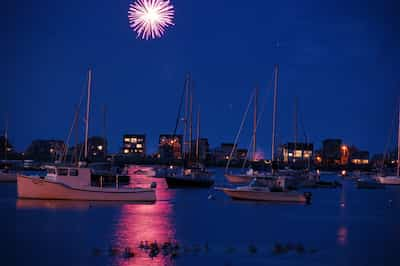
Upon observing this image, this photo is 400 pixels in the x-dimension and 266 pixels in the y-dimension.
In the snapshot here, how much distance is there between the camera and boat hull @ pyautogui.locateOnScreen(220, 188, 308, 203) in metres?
53.6

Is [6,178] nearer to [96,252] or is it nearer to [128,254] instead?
[96,252]

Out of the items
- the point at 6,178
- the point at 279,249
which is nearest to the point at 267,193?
the point at 279,249

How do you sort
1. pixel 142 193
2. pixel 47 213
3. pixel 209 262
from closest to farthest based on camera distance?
1. pixel 209 262
2. pixel 47 213
3. pixel 142 193

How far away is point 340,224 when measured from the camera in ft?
132

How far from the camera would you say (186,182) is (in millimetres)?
73625

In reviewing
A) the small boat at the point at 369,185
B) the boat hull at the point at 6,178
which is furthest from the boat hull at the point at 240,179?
the boat hull at the point at 6,178

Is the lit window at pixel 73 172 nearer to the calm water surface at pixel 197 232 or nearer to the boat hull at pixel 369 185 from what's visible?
the calm water surface at pixel 197 232

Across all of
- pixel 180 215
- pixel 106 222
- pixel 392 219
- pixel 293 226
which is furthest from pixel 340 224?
pixel 106 222

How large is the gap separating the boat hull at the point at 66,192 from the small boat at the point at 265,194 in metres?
9.29

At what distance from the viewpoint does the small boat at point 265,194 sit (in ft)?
176

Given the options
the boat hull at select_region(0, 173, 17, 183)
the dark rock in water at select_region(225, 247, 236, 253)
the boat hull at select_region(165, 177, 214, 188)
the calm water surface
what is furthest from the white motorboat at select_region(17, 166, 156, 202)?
the boat hull at select_region(0, 173, 17, 183)

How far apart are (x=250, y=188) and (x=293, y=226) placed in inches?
673

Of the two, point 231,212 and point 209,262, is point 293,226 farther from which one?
point 209,262

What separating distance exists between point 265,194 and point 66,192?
16602 mm
